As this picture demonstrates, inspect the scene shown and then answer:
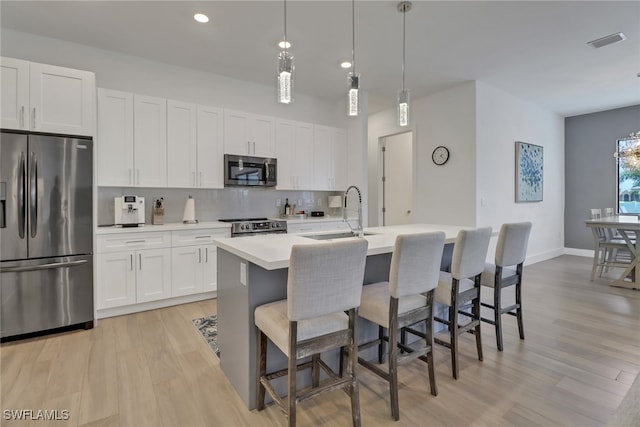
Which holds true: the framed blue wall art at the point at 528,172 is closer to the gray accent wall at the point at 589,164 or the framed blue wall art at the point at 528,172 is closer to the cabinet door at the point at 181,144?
the gray accent wall at the point at 589,164

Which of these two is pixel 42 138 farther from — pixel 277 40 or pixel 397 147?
pixel 397 147

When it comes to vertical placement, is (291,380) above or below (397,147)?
below

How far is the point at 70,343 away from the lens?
8.84 ft

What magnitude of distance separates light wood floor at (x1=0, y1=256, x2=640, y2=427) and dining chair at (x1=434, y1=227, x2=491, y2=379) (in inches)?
10.4

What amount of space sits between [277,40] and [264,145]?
4.72ft

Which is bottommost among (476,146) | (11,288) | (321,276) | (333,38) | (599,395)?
(599,395)

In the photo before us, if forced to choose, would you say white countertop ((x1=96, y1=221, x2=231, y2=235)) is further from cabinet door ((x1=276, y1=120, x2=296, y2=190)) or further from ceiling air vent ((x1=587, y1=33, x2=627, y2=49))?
ceiling air vent ((x1=587, y1=33, x2=627, y2=49))

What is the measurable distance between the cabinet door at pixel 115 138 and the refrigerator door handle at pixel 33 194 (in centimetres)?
62

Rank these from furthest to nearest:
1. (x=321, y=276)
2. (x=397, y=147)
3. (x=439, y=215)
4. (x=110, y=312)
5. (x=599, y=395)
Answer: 1. (x=397, y=147)
2. (x=439, y=215)
3. (x=110, y=312)
4. (x=599, y=395)
5. (x=321, y=276)

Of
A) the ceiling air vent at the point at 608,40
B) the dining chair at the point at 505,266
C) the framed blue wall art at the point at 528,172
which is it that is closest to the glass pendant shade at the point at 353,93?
the dining chair at the point at 505,266

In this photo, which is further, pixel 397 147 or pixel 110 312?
pixel 397 147

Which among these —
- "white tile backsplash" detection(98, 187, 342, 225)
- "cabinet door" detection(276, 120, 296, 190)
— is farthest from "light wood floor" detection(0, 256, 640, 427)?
"cabinet door" detection(276, 120, 296, 190)

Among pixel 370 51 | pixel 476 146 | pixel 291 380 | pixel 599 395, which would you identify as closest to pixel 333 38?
pixel 370 51

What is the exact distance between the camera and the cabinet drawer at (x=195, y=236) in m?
3.53
